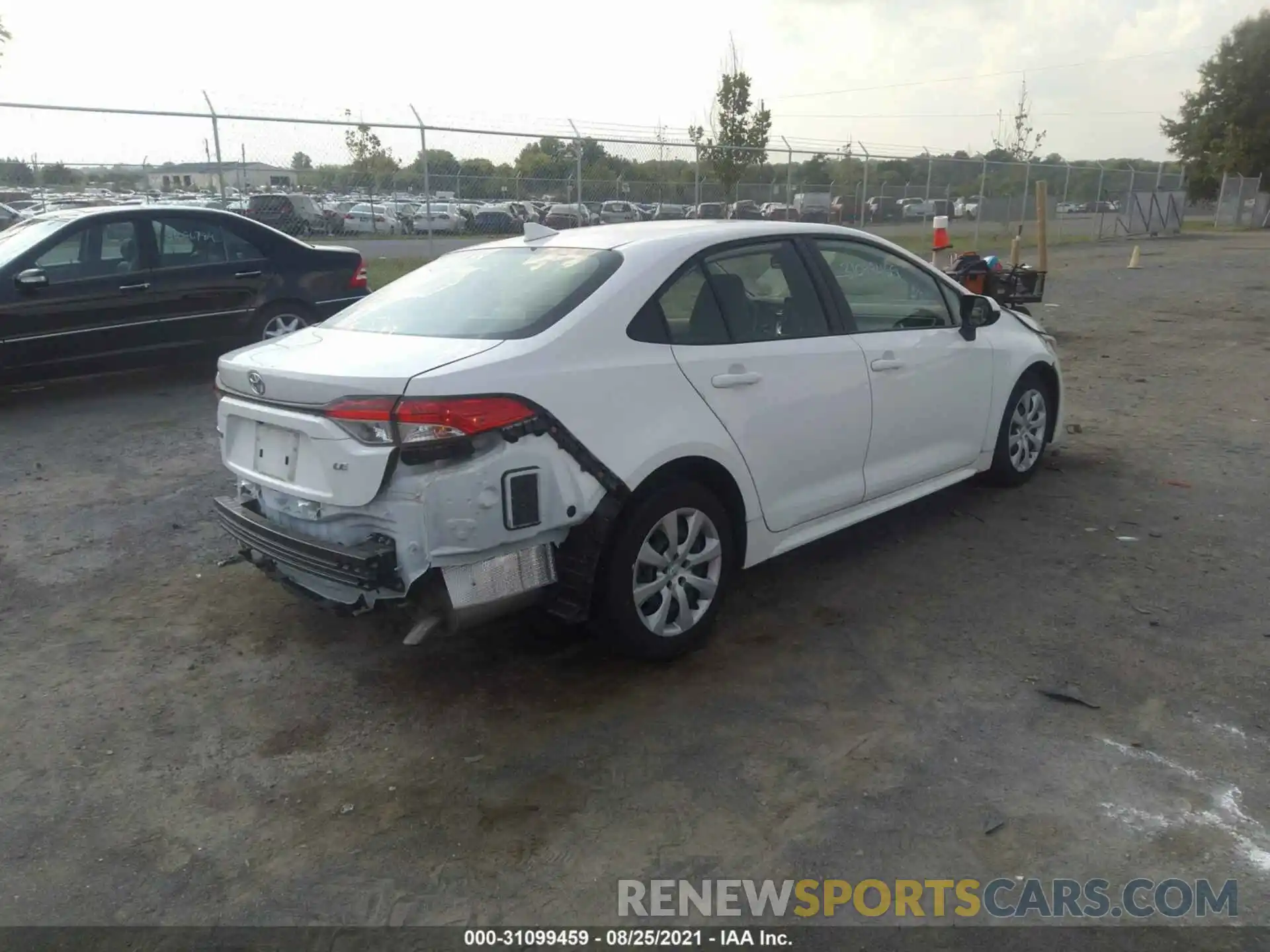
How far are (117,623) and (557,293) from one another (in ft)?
8.09

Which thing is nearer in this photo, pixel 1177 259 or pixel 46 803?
pixel 46 803

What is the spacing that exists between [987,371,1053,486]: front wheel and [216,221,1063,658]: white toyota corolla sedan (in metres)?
0.88

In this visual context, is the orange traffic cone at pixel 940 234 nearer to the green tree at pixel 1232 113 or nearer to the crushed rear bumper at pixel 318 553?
the crushed rear bumper at pixel 318 553

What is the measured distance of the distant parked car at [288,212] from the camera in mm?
13608

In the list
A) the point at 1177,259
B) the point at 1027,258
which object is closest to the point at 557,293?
the point at 1027,258

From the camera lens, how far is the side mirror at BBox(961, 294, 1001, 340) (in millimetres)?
5168

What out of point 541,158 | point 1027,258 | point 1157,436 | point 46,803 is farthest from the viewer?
point 1027,258

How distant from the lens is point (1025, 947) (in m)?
2.47

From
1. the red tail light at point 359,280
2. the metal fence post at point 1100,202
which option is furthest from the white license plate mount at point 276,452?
the metal fence post at point 1100,202

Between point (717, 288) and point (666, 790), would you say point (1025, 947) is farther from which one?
point (717, 288)

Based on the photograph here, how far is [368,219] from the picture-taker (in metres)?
14.8

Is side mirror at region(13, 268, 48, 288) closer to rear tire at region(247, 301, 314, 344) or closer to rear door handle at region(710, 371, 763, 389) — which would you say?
rear tire at region(247, 301, 314, 344)

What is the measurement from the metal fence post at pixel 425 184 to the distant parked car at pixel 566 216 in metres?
2.01

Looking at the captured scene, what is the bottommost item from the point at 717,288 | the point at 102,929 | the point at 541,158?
the point at 102,929
